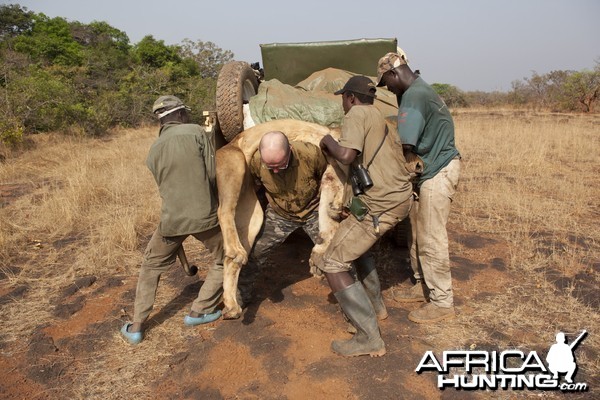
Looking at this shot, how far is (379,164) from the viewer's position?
125 inches

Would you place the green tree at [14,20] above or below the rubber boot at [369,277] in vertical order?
above

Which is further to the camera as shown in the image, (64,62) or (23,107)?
(64,62)

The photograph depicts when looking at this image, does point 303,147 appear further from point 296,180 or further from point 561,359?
point 561,359

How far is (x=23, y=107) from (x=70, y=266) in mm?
8895

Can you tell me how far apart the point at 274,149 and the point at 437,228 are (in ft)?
4.75

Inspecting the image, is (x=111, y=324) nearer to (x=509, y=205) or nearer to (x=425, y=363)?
(x=425, y=363)

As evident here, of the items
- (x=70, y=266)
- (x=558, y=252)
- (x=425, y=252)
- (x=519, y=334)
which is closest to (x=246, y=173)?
(x=425, y=252)

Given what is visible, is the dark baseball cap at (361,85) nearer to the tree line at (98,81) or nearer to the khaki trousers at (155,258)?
the khaki trousers at (155,258)

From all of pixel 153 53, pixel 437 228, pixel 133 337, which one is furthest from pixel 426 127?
pixel 153 53

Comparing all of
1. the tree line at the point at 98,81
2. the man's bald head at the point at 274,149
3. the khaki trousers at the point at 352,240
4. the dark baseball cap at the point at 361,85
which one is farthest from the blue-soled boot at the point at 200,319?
the tree line at the point at 98,81

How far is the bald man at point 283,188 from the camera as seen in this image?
309 cm

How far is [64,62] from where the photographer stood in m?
19.8

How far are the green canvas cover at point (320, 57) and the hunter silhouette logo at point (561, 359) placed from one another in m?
3.79

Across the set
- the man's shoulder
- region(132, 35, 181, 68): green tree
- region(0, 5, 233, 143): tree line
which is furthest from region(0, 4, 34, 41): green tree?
the man's shoulder
